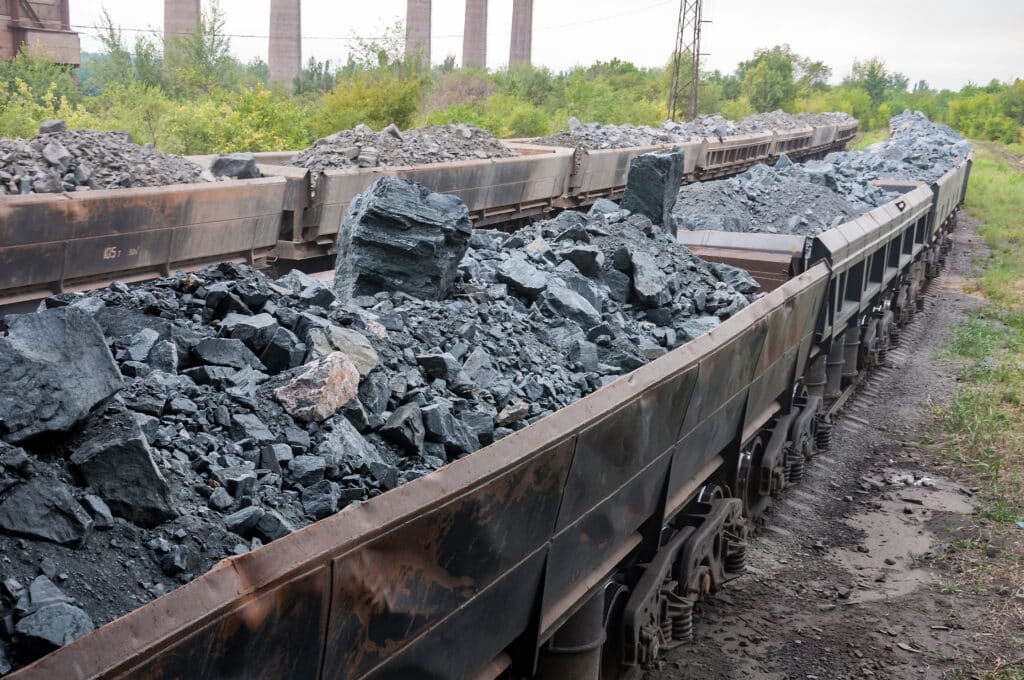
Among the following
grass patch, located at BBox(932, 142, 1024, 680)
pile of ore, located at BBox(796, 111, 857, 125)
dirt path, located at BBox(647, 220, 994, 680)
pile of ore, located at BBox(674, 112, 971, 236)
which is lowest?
dirt path, located at BBox(647, 220, 994, 680)

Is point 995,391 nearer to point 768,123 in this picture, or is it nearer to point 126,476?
point 126,476

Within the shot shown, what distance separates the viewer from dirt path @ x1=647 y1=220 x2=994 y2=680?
445cm

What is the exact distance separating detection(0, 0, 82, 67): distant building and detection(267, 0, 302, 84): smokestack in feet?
31.5

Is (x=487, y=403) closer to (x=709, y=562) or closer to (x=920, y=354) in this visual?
(x=709, y=562)

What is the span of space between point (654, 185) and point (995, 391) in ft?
15.3

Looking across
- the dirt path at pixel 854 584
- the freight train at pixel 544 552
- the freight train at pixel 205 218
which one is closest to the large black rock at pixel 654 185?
the freight train at pixel 544 552

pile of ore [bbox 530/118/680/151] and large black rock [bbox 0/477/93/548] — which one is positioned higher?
pile of ore [bbox 530/118/680/151]

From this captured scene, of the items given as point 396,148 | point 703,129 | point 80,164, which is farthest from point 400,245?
point 703,129

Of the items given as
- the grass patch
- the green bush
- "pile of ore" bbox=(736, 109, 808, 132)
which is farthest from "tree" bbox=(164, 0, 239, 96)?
the grass patch

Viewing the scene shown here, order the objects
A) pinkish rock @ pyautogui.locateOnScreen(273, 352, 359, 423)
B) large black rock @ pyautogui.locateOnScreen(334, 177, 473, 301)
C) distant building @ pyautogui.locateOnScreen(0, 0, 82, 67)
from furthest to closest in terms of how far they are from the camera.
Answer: distant building @ pyautogui.locateOnScreen(0, 0, 82, 67), large black rock @ pyautogui.locateOnScreen(334, 177, 473, 301), pinkish rock @ pyautogui.locateOnScreen(273, 352, 359, 423)

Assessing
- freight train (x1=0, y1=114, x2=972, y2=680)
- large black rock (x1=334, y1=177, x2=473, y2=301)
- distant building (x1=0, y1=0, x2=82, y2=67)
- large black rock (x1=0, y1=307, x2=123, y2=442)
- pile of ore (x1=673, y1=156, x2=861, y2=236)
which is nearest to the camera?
freight train (x1=0, y1=114, x2=972, y2=680)

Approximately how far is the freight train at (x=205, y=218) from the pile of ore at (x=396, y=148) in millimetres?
529

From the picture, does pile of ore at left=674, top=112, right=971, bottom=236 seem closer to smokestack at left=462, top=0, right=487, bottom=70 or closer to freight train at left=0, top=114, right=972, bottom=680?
freight train at left=0, top=114, right=972, bottom=680

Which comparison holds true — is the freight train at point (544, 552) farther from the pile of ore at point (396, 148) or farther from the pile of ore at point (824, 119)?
the pile of ore at point (824, 119)
